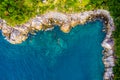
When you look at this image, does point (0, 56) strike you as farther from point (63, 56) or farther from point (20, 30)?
point (63, 56)

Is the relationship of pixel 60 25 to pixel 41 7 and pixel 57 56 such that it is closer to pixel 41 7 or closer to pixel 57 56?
pixel 41 7

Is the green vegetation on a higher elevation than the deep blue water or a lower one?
higher

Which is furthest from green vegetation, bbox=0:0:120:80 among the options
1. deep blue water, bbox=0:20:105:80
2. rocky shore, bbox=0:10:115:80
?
deep blue water, bbox=0:20:105:80

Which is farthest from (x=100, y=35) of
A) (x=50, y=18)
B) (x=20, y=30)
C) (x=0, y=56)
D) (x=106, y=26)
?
(x=0, y=56)

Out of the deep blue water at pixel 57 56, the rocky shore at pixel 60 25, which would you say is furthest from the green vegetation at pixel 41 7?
the deep blue water at pixel 57 56

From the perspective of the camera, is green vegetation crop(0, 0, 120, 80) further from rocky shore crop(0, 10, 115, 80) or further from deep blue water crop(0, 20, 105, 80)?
deep blue water crop(0, 20, 105, 80)
